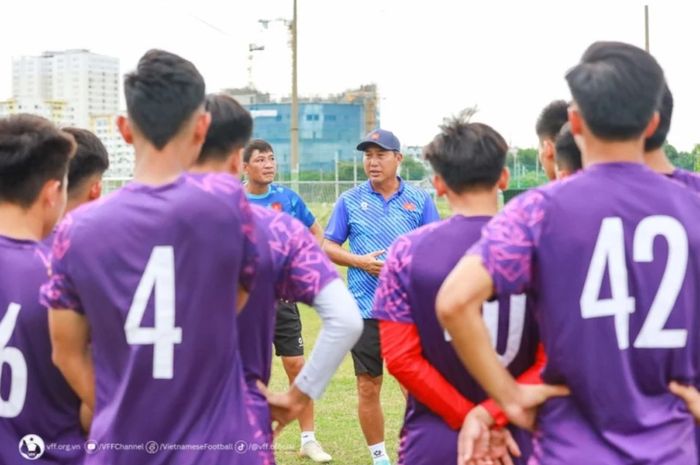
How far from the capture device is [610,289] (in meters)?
2.97

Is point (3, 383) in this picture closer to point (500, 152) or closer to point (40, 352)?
point (40, 352)

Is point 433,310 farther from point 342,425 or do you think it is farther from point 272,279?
point 342,425

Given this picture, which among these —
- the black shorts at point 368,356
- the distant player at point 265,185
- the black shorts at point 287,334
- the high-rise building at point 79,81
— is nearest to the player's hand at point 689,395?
the black shorts at point 368,356

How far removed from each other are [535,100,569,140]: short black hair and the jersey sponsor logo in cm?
263

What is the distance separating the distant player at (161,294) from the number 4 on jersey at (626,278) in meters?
1.06

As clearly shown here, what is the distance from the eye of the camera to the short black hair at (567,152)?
4.25 metres

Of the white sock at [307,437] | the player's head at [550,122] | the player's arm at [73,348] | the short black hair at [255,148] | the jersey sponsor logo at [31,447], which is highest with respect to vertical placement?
the player's head at [550,122]

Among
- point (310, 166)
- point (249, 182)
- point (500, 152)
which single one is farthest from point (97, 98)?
point (500, 152)

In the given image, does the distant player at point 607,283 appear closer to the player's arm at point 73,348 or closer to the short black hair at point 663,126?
the short black hair at point 663,126

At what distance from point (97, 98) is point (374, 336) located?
3302 inches

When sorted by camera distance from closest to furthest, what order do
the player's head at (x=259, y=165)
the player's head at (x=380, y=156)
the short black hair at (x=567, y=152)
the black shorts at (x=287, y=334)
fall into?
the short black hair at (x=567, y=152) → the player's head at (x=380, y=156) → the black shorts at (x=287, y=334) → the player's head at (x=259, y=165)

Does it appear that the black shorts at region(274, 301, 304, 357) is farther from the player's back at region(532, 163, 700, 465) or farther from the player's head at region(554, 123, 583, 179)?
the player's back at region(532, 163, 700, 465)

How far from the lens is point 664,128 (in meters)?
3.76

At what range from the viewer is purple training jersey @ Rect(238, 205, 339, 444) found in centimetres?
343
